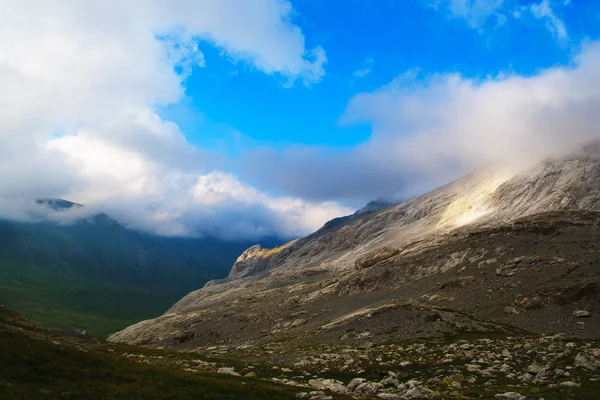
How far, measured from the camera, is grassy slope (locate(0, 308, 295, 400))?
2189 cm

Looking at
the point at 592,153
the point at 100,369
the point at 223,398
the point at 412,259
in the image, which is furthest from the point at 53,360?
the point at 592,153

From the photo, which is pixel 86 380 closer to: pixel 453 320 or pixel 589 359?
pixel 589 359

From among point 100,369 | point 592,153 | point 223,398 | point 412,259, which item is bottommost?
point 223,398

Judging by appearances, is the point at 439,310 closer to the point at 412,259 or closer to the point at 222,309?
the point at 412,259

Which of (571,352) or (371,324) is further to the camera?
(371,324)

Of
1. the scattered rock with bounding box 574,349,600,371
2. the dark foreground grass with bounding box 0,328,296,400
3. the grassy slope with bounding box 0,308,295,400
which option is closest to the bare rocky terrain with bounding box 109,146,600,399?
the scattered rock with bounding box 574,349,600,371

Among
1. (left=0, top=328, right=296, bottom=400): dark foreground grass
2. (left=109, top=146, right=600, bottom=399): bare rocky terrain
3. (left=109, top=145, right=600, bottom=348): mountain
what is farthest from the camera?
(left=109, top=145, right=600, bottom=348): mountain

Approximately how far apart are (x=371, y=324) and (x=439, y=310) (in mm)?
15068

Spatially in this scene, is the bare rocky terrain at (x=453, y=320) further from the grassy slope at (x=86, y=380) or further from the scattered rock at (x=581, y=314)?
the grassy slope at (x=86, y=380)

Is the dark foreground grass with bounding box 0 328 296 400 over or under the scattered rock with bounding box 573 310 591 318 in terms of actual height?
over

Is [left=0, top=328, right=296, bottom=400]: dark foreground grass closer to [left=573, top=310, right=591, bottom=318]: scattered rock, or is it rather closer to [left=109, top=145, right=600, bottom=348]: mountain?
[left=109, top=145, right=600, bottom=348]: mountain

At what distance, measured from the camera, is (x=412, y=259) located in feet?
461

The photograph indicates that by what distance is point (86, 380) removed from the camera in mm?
24531

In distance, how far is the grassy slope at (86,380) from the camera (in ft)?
71.8
